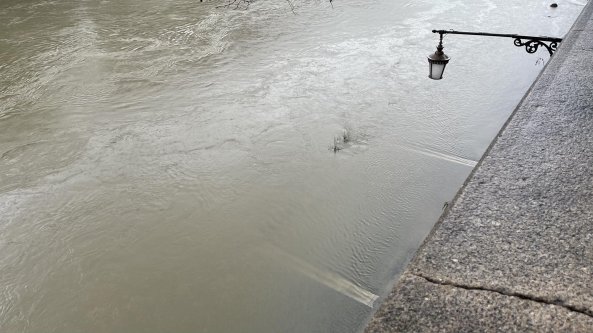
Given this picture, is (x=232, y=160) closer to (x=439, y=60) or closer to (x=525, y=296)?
(x=439, y=60)

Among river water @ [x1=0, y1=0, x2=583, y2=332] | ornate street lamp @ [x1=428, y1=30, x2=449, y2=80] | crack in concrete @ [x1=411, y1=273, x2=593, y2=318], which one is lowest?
river water @ [x1=0, y1=0, x2=583, y2=332]

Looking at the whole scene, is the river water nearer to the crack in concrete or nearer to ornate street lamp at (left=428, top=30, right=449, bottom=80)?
ornate street lamp at (left=428, top=30, right=449, bottom=80)

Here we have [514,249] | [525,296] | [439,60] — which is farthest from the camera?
[439,60]

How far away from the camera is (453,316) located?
1314mm

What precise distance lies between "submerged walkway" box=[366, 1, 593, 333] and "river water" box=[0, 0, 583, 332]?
2037mm

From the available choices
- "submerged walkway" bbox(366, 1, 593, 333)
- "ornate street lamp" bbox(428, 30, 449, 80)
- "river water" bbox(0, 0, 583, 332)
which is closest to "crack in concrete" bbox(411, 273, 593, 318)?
"submerged walkway" bbox(366, 1, 593, 333)

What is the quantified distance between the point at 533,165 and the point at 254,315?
95.7 inches

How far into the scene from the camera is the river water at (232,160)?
3.72 meters

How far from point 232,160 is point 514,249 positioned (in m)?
4.17

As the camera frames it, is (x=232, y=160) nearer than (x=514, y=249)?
No

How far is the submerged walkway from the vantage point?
4.28ft

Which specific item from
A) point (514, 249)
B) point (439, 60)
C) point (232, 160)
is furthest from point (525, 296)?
point (232, 160)

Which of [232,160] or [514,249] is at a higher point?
[514,249]

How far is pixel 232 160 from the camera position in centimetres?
539
